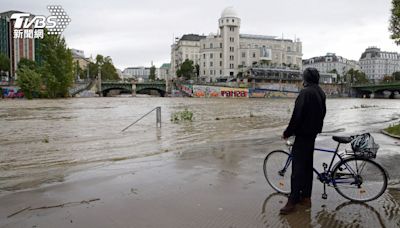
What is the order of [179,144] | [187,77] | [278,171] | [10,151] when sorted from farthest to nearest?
[187,77]
[179,144]
[10,151]
[278,171]

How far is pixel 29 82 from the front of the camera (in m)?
74.2

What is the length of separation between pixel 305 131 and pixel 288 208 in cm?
117

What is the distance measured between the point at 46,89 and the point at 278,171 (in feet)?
255

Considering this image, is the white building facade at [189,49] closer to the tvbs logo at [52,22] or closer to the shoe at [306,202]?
the tvbs logo at [52,22]

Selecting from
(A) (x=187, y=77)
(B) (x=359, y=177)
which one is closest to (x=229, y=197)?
(B) (x=359, y=177)

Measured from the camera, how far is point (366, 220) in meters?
4.90

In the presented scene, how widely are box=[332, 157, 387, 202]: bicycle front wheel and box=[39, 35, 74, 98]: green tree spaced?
253 feet

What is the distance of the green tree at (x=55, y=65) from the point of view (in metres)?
75.8

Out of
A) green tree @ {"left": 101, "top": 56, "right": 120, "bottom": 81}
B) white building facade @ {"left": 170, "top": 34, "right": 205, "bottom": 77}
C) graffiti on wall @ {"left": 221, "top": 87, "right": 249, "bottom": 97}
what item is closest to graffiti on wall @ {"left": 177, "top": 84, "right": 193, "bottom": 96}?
graffiti on wall @ {"left": 221, "top": 87, "right": 249, "bottom": 97}

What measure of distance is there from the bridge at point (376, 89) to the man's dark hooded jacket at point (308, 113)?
348 feet

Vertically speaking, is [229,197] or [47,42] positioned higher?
[47,42]

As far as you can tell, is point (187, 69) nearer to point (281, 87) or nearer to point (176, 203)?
point (281, 87)

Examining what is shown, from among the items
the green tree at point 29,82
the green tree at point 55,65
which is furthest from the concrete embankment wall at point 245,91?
the green tree at point 29,82

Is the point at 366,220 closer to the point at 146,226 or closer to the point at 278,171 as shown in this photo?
the point at 278,171
